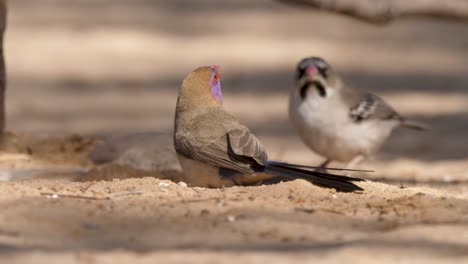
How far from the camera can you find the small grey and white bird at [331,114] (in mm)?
7672

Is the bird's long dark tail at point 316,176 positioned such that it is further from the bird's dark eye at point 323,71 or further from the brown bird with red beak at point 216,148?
the bird's dark eye at point 323,71

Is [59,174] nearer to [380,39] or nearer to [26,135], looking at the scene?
[26,135]

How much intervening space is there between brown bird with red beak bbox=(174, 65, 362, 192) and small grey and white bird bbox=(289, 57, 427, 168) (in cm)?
199

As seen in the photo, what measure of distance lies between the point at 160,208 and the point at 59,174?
7.50 feet

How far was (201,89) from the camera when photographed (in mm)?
5734

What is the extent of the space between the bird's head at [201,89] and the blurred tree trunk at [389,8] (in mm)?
1688

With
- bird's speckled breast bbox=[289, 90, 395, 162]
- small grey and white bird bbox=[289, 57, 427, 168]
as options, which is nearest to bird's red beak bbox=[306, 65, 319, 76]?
small grey and white bird bbox=[289, 57, 427, 168]

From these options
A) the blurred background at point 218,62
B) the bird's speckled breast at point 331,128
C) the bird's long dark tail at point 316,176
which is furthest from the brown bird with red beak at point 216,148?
the blurred background at point 218,62

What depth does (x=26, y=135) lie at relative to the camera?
314 inches

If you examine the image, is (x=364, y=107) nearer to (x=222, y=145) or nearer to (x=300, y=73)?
(x=300, y=73)

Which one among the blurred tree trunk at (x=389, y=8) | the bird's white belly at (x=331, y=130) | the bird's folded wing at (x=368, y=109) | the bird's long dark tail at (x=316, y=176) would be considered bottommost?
the bird's long dark tail at (x=316, y=176)

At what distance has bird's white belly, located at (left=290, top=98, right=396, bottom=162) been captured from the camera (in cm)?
766

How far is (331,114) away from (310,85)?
0.29 metres

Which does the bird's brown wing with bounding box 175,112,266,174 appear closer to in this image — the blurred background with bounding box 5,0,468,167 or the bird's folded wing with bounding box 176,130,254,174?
the bird's folded wing with bounding box 176,130,254,174
